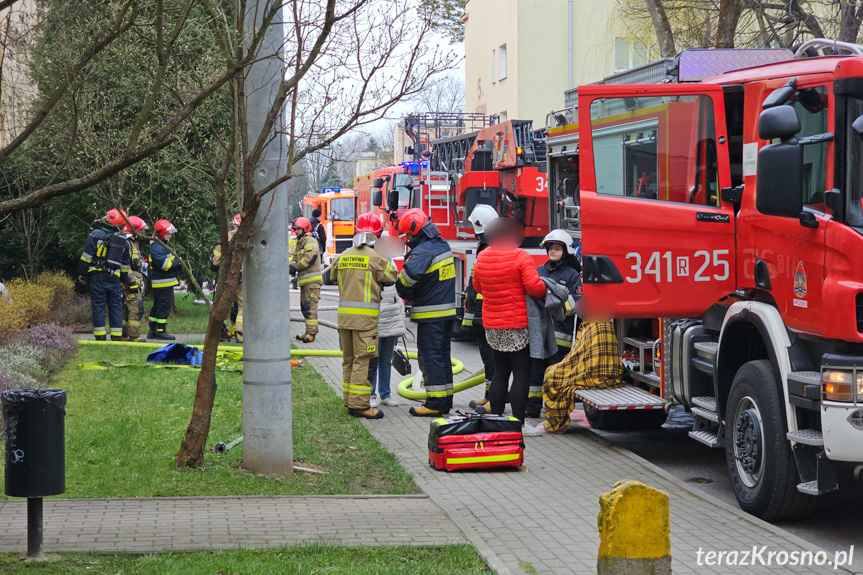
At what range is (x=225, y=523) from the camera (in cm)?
591

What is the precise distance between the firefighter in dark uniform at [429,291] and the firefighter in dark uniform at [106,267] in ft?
21.7

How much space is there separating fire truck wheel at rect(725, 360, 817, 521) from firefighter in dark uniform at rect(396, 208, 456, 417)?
144 inches

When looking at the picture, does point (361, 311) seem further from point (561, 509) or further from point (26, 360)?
point (26, 360)

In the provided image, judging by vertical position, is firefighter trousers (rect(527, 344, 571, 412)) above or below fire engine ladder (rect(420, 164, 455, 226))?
below

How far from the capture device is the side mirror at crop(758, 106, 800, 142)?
5.78 metres

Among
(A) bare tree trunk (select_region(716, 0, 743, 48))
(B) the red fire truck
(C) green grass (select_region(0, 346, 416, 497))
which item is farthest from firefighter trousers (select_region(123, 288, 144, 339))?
(A) bare tree trunk (select_region(716, 0, 743, 48))

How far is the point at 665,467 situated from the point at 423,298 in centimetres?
298

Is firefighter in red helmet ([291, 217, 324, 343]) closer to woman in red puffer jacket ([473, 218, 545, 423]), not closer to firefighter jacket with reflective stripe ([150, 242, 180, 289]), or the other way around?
firefighter jacket with reflective stripe ([150, 242, 180, 289])

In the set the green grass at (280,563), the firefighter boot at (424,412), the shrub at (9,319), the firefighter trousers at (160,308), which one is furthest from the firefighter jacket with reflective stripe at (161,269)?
the green grass at (280,563)

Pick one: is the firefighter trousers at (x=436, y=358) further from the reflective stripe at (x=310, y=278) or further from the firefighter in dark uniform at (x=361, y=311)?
the reflective stripe at (x=310, y=278)

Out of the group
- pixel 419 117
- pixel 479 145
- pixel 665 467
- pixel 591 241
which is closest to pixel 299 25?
pixel 591 241

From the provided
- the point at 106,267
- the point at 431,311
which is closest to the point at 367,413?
the point at 431,311

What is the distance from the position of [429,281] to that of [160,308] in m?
7.37

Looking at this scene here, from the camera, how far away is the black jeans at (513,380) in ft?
29.3
